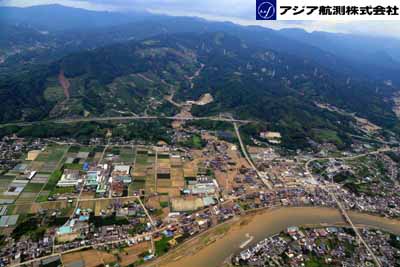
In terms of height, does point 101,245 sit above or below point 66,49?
below

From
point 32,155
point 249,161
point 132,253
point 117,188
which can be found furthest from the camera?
point 249,161

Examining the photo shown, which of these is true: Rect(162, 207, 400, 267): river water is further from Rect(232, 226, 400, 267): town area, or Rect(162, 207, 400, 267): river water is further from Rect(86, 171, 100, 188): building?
Rect(86, 171, 100, 188): building

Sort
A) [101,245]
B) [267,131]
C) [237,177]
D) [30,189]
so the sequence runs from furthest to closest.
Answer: [267,131]
[237,177]
[30,189]
[101,245]

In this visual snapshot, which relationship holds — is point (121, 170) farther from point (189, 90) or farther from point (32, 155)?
point (189, 90)

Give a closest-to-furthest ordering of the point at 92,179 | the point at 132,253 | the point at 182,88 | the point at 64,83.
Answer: the point at 132,253, the point at 92,179, the point at 64,83, the point at 182,88

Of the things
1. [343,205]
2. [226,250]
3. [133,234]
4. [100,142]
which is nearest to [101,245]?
[133,234]

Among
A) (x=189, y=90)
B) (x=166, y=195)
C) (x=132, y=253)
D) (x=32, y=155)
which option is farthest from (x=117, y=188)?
(x=189, y=90)

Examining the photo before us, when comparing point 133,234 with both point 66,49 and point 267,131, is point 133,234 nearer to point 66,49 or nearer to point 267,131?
point 267,131

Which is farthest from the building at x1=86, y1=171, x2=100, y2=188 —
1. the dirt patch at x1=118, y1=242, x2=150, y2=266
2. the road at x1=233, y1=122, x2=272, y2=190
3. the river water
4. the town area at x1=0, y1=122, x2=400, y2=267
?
the road at x1=233, y1=122, x2=272, y2=190

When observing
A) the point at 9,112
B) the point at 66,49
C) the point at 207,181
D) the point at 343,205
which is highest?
the point at 66,49
